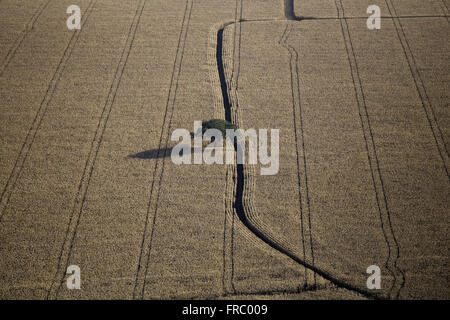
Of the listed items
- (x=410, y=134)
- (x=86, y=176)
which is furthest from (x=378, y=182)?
(x=86, y=176)

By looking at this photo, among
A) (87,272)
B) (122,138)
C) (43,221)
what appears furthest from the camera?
(122,138)

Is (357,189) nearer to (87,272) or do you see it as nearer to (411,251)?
(411,251)

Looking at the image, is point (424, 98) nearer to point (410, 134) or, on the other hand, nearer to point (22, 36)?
point (410, 134)

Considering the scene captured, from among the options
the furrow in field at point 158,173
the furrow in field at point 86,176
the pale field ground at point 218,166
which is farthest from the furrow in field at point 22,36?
the furrow in field at point 158,173

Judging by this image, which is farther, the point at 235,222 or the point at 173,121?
the point at 173,121

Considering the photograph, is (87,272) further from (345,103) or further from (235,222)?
(345,103)

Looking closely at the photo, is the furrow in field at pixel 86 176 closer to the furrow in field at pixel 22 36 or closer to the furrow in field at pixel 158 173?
the furrow in field at pixel 158 173
